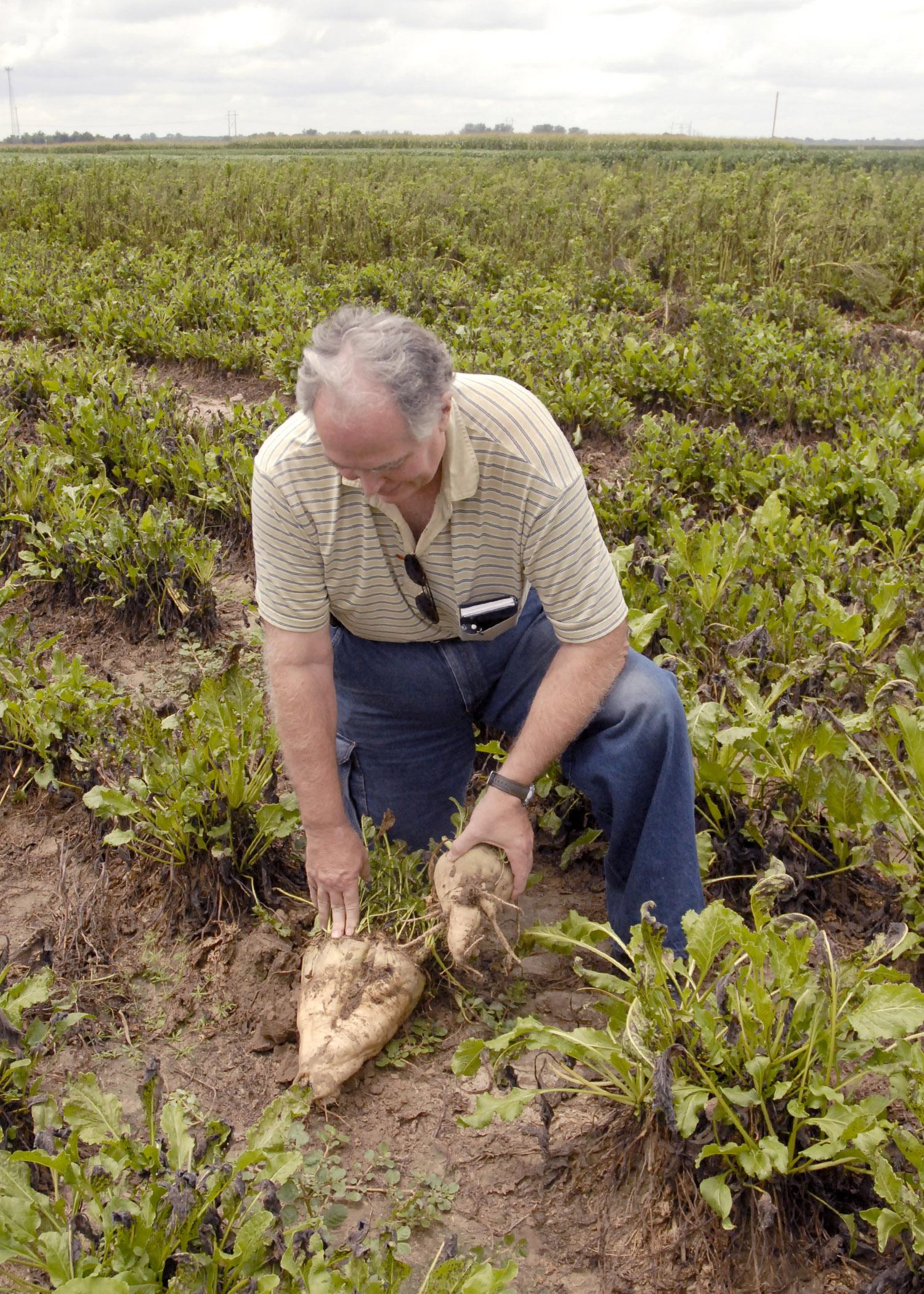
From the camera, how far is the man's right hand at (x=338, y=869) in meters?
2.59

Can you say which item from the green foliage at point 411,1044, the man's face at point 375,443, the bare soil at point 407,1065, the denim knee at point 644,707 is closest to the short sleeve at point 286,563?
the man's face at point 375,443

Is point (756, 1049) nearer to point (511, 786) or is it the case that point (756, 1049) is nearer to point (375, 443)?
point (511, 786)

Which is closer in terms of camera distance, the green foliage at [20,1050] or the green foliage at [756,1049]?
the green foliage at [756,1049]

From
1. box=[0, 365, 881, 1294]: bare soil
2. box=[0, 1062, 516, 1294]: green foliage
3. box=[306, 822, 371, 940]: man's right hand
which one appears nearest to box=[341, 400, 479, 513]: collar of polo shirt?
box=[306, 822, 371, 940]: man's right hand

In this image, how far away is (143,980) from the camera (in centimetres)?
286

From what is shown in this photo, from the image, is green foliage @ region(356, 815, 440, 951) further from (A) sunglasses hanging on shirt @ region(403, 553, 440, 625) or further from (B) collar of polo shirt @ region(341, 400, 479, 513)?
(B) collar of polo shirt @ region(341, 400, 479, 513)

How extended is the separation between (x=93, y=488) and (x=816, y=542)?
3067 millimetres

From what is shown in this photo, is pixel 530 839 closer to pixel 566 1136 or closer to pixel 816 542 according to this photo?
pixel 566 1136

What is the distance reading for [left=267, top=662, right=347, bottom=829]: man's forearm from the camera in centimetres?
257

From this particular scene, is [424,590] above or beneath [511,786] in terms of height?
above

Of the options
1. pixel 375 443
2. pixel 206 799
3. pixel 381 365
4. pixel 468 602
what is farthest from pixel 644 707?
pixel 206 799

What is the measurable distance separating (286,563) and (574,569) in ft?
2.19

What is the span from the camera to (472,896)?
2.53 m

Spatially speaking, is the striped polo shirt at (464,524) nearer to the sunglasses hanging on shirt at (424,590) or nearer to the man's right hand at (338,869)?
the sunglasses hanging on shirt at (424,590)
